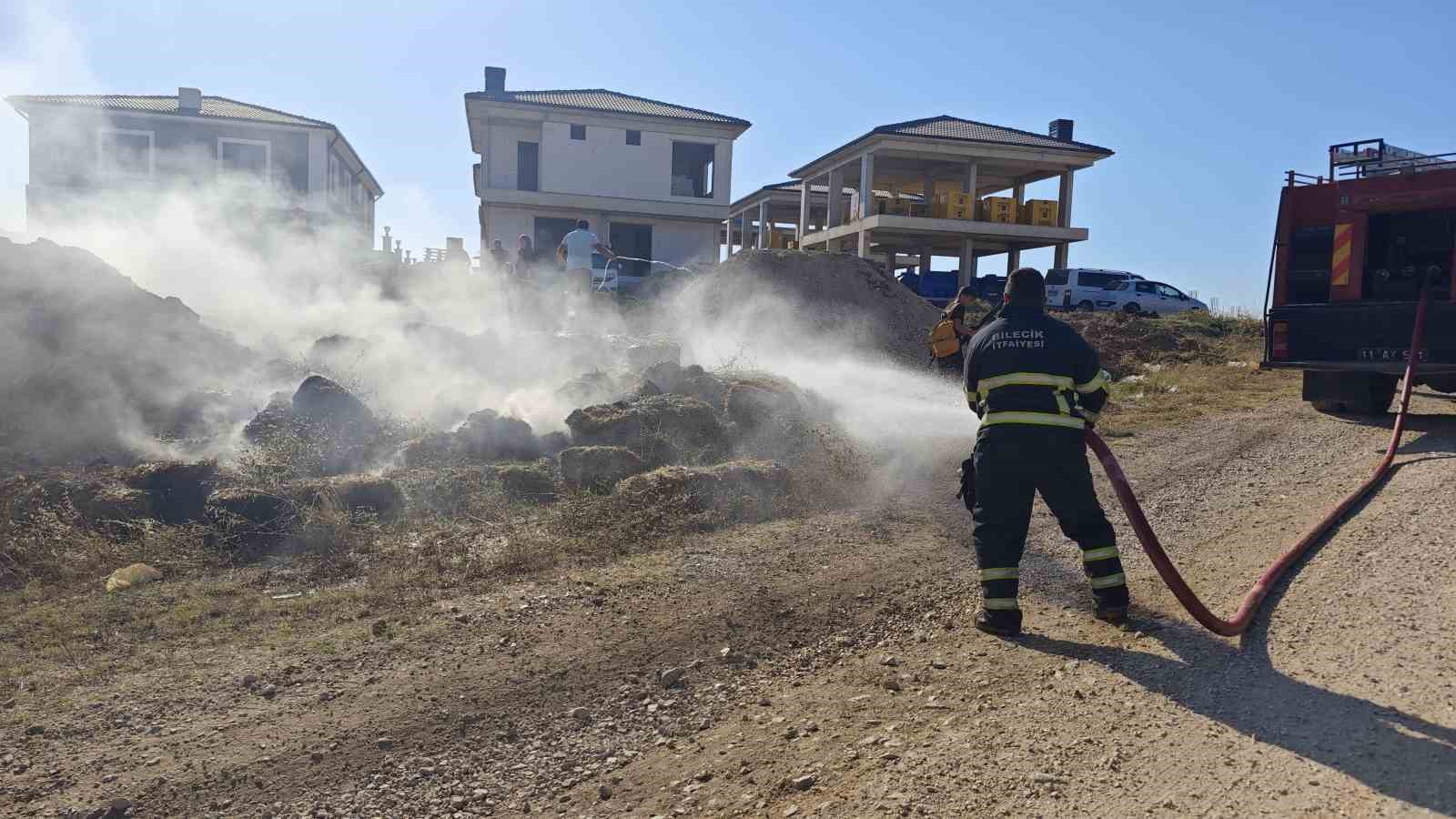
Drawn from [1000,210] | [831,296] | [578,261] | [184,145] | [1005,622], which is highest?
[184,145]

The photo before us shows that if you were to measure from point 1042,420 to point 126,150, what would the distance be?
3533cm

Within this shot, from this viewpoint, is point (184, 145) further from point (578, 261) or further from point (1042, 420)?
point (1042, 420)

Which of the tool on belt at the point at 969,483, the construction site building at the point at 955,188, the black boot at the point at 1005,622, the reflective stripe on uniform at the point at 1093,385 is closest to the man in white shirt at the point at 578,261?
the tool on belt at the point at 969,483

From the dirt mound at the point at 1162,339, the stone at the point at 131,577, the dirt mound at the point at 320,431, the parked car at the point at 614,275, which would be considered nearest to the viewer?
the stone at the point at 131,577

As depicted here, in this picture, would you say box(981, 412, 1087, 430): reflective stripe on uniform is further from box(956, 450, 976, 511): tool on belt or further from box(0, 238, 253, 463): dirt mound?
box(0, 238, 253, 463): dirt mound

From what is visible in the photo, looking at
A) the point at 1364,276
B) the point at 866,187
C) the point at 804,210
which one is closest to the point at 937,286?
the point at 866,187

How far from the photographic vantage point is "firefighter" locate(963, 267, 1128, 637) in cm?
473

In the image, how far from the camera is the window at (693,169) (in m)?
33.6

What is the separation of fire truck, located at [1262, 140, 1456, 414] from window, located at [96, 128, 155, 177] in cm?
3249

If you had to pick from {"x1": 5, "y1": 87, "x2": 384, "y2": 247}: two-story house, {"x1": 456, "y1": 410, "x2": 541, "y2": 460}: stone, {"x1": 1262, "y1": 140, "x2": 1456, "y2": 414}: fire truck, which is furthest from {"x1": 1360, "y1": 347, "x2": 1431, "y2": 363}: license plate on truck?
{"x1": 5, "y1": 87, "x2": 384, "y2": 247}: two-story house

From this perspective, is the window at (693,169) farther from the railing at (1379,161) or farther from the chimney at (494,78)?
the railing at (1379,161)

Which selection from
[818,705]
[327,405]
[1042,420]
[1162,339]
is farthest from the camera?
[1162,339]

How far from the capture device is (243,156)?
32594 millimetres

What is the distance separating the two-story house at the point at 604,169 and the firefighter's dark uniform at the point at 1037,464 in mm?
28190
